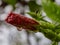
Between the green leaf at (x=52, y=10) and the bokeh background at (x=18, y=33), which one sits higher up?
the green leaf at (x=52, y=10)

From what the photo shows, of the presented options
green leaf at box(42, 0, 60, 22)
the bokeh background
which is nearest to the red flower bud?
green leaf at box(42, 0, 60, 22)

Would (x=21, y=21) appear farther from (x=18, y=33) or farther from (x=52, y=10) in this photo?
(x=18, y=33)

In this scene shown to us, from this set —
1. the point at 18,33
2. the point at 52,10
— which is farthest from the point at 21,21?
the point at 18,33

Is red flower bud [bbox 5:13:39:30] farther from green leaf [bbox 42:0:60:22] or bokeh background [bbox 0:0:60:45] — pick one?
bokeh background [bbox 0:0:60:45]

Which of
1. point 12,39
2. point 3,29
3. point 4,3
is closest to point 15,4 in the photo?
point 4,3

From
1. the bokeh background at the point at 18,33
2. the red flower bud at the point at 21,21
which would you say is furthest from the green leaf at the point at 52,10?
the bokeh background at the point at 18,33

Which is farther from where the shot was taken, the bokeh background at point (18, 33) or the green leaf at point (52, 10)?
the bokeh background at point (18, 33)

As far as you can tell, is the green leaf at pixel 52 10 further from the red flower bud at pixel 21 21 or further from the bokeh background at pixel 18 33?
the bokeh background at pixel 18 33

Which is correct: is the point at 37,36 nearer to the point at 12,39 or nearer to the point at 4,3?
the point at 12,39

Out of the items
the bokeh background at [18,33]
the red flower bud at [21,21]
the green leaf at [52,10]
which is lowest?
the bokeh background at [18,33]
